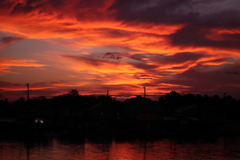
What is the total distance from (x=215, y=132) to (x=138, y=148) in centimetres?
3835

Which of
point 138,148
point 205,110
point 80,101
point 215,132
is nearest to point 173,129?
point 215,132

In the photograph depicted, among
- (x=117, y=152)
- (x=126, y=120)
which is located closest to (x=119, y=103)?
(x=126, y=120)

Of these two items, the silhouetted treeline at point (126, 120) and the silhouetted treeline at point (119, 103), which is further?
the silhouetted treeline at point (119, 103)

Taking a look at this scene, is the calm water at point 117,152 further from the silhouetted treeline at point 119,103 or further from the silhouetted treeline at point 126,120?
the silhouetted treeline at point 119,103

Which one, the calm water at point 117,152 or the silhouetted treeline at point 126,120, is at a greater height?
the silhouetted treeline at point 126,120

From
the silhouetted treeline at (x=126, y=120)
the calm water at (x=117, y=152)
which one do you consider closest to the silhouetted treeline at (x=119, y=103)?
the silhouetted treeline at (x=126, y=120)

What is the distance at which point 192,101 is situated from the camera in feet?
475

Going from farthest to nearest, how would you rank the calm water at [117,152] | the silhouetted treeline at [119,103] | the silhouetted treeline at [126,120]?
the silhouetted treeline at [119,103] → the silhouetted treeline at [126,120] → the calm water at [117,152]

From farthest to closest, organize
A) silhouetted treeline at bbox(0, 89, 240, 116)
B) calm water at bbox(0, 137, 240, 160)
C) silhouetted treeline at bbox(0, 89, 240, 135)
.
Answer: silhouetted treeline at bbox(0, 89, 240, 116) < silhouetted treeline at bbox(0, 89, 240, 135) < calm water at bbox(0, 137, 240, 160)

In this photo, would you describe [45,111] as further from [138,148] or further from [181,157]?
[181,157]

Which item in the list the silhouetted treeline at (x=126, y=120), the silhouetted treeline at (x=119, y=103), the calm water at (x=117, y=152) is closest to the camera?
the calm water at (x=117, y=152)

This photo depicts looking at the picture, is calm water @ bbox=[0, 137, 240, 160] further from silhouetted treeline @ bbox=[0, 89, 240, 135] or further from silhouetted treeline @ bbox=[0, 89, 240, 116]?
silhouetted treeline @ bbox=[0, 89, 240, 116]

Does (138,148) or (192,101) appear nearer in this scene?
(138,148)

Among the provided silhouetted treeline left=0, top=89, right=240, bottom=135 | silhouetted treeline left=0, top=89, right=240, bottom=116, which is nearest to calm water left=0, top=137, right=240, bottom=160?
silhouetted treeline left=0, top=89, right=240, bottom=135
